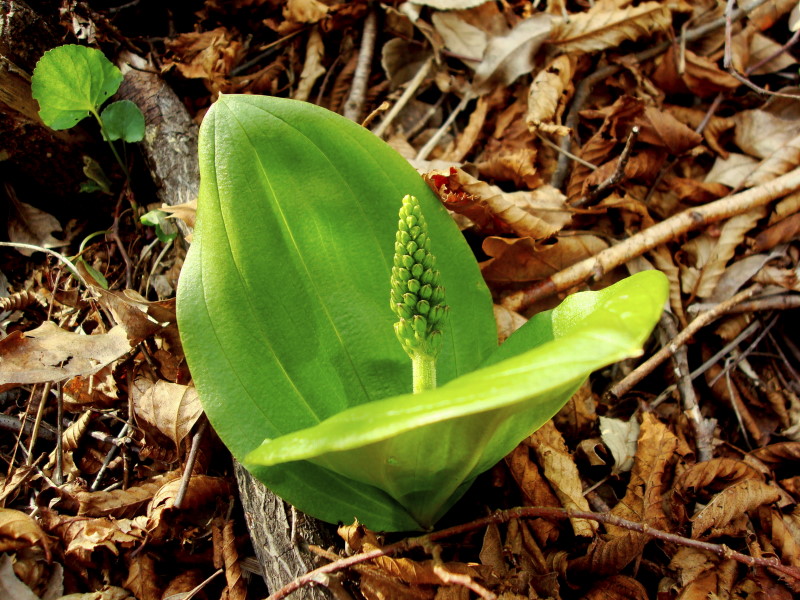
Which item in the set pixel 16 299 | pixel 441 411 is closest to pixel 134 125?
pixel 16 299

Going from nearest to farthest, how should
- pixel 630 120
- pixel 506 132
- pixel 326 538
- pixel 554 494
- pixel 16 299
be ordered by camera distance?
pixel 326 538
pixel 554 494
pixel 16 299
pixel 630 120
pixel 506 132

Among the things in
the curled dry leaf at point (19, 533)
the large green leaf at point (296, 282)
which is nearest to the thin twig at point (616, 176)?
the large green leaf at point (296, 282)

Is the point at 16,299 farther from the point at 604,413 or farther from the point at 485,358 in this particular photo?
the point at 604,413

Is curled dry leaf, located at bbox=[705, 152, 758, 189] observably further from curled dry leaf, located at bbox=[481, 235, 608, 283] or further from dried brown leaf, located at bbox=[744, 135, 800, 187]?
curled dry leaf, located at bbox=[481, 235, 608, 283]

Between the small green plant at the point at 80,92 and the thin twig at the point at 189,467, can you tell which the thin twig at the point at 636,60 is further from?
the thin twig at the point at 189,467

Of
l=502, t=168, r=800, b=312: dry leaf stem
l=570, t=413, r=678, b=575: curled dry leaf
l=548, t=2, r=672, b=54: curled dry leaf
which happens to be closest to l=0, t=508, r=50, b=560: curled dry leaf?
l=570, t=413, r=678, b=575: curled dry leaf

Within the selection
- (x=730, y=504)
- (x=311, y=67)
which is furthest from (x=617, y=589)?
(x=311, y=67)
